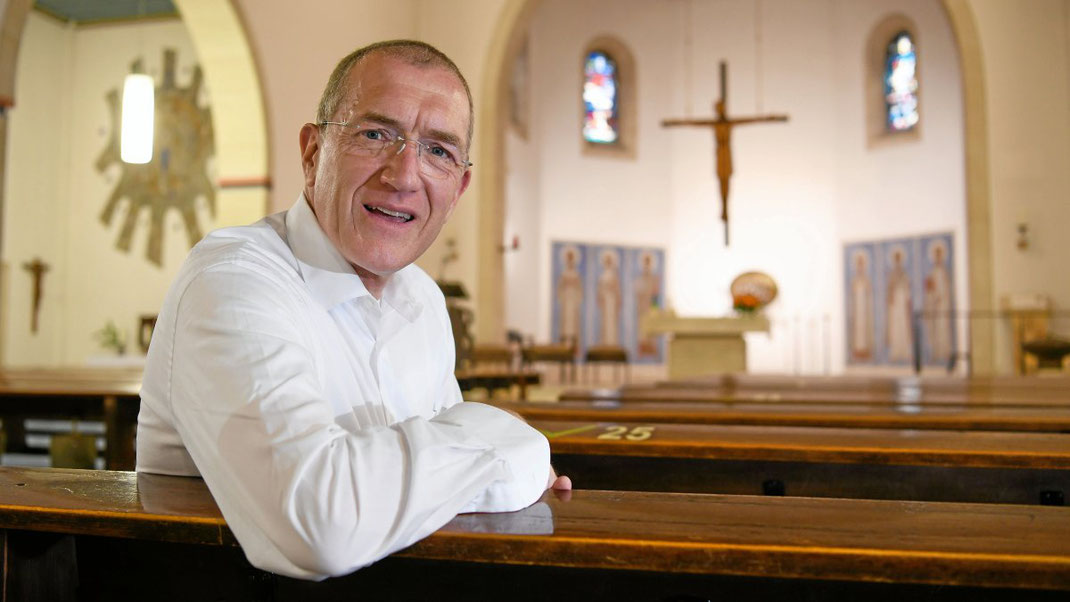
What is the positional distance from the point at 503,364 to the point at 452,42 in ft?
12.2

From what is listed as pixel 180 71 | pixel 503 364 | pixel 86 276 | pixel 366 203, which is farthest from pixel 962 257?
pixel 366 203

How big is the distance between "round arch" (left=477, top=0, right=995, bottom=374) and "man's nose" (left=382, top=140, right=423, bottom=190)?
27.3 feet

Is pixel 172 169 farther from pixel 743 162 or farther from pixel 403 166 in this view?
pixel 403 166

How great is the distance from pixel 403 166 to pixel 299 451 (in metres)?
0.55

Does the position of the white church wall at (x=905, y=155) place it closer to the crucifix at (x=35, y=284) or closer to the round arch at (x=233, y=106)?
the round arch at (x=233, y=106)

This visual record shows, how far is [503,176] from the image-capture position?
33.0 ft

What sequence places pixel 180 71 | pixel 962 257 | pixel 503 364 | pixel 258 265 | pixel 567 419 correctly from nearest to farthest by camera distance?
1. pixel 258 265
2. pixel 567 419
3. pixel 503 364
4. pixel 180 71
5. pixel 962 257

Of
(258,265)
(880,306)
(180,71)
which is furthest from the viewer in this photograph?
(880,306)

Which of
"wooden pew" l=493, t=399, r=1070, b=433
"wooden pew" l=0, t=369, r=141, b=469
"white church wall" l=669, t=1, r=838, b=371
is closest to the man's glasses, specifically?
"wooden pew" l=493, t=399, r=1070, b=433

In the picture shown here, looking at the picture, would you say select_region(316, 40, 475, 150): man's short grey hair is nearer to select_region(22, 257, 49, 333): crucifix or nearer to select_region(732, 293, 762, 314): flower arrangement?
select_region(732, 293, 762, 314): flower arrangement

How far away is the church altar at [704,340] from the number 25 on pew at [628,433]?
6.67 metres

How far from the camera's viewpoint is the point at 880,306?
13.8 m

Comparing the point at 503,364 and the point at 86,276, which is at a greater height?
the point at 86,276

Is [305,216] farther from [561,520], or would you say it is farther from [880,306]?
[880,306]
